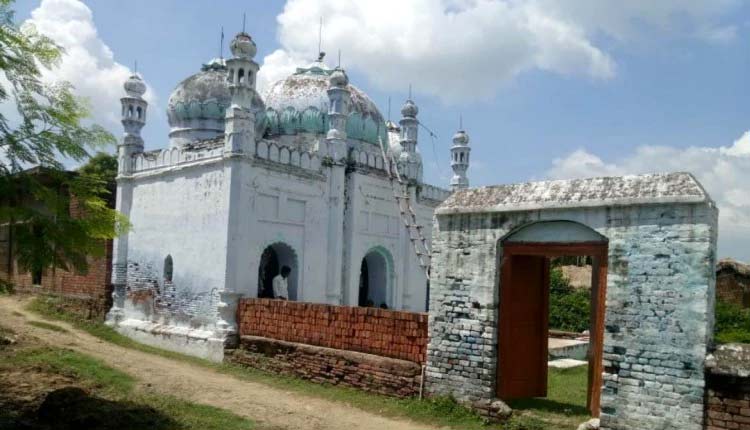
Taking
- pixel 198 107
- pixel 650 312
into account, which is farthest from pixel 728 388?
pixel 198 107

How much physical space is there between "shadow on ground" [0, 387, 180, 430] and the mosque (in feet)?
14.9

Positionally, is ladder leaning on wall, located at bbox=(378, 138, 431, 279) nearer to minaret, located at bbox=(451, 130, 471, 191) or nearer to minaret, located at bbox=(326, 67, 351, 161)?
minaret, located at bbox=(326, 67, 351, 161)

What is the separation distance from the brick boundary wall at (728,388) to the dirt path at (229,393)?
342 cm

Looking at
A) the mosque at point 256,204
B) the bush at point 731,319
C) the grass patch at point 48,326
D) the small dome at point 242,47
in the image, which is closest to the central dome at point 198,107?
the mosque at point 256,204

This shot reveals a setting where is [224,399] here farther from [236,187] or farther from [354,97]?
[354,97]

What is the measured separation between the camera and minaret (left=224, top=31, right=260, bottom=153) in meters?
13.5

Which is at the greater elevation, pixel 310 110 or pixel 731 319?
pixel 310 110

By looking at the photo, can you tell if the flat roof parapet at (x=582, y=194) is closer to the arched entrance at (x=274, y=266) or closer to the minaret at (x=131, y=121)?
the arched entrance at (x=274, y=266)

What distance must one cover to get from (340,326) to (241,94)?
603 cm

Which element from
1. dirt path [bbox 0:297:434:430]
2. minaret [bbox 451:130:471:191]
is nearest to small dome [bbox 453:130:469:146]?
minaret [bbox 451:130:471:191]

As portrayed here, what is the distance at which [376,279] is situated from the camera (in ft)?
57.4

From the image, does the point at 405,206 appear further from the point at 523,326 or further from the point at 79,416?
the point at 79,416

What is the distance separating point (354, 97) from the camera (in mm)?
18047

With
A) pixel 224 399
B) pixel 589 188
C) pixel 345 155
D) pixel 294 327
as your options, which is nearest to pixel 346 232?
pixel 345 155
